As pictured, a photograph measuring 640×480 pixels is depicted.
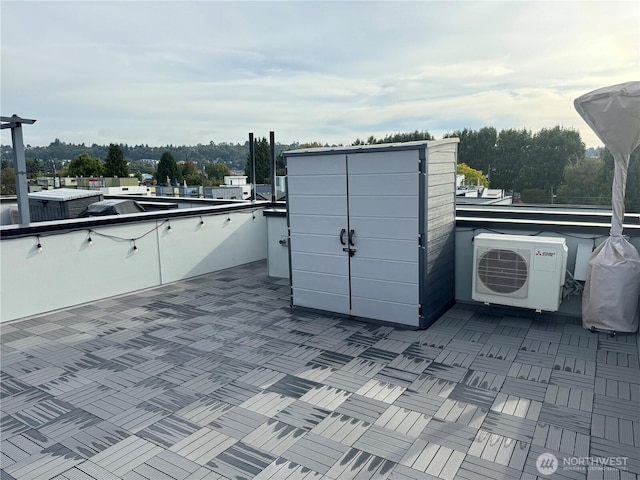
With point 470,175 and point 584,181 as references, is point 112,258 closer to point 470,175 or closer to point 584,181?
point 584,181

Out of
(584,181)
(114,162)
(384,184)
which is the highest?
(114,162)

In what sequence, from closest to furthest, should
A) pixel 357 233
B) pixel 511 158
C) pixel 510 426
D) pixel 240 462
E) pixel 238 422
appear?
1. pixel 240 462
2. pixel 510 426
3. pixel 238 422
4. pixel 357 233
5. pixel 511 158

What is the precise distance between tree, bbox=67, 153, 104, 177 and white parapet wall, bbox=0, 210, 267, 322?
188ft

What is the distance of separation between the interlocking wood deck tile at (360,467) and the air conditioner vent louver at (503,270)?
2.88 meters

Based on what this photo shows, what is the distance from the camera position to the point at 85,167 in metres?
57.7

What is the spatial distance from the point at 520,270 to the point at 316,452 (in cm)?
313

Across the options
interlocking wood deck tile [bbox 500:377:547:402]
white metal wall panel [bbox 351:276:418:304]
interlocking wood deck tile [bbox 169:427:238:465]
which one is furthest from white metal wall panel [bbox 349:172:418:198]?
interlocking wood deck tile [bbox 169:427:238:465]

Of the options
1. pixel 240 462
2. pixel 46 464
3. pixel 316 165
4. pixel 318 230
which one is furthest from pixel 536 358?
pixel 46 464

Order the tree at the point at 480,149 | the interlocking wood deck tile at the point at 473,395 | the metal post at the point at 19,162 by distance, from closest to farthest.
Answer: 1. the interlocking wood deck tile at the point at 473,395
2. the metal post at the point at 19,162
3. the tree at the point at 480,149

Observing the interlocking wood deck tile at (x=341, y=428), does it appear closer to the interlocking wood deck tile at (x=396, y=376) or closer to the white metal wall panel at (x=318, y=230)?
the interlocking wood deck tile at (x=396, y=376)

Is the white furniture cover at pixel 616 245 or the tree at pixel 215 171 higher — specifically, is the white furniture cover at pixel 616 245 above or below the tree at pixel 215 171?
below

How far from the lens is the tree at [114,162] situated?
5660 centimetres

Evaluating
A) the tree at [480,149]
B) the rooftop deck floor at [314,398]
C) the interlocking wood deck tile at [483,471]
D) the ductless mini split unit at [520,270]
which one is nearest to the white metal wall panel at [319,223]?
the rooftop deck floor at [314,398]

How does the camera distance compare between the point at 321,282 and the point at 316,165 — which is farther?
the point at 321,282
